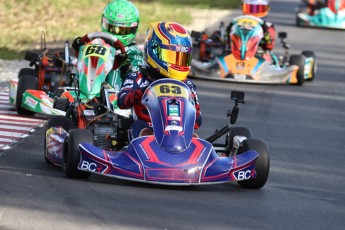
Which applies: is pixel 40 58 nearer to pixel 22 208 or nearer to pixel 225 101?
pixel 225 101

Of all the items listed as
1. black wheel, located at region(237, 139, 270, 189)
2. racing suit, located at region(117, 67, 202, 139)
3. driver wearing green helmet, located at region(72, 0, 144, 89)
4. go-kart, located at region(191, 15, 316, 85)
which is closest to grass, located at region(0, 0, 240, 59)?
go-kart, located at region(191, 15, 316, 85)

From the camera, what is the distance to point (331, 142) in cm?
1097

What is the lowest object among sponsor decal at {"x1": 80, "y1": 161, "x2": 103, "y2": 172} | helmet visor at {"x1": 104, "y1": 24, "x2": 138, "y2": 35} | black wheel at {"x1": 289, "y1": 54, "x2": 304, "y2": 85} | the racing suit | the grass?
the grass

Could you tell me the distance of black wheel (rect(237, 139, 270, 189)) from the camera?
776cm

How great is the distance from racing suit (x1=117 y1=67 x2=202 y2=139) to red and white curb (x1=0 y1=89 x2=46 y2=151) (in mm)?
1605

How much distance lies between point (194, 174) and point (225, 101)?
623 centimetres

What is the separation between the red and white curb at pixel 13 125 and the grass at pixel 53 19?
4.66m

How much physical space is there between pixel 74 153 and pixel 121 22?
14.9ft

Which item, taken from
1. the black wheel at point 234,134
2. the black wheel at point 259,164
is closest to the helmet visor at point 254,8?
the black wheel at point 234,134

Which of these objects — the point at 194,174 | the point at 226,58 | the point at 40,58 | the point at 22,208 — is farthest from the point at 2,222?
the point at 226,58

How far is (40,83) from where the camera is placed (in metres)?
12.3

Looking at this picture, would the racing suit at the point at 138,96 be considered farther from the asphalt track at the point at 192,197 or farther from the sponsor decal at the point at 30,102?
the sponsor decal at the point at 30,102

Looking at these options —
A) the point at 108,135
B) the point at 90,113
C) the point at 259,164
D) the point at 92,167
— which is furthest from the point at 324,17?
the point at 92,167

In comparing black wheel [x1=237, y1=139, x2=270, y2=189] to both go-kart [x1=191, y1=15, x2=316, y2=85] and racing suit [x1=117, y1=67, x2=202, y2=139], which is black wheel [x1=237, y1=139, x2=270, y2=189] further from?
go-kart [x1=191, y1=15, x2=316, y2=85]
